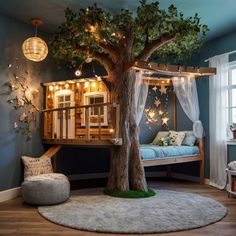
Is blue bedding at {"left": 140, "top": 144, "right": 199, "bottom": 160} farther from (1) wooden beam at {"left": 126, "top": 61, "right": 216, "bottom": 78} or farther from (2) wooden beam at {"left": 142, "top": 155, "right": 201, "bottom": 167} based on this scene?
(1) wooden beam at {"left": 126, "top": 61, "right": 216, "bottom": 78}

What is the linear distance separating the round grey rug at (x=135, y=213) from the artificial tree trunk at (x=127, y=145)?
1.36 ft

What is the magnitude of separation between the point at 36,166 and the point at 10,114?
39.2 inches

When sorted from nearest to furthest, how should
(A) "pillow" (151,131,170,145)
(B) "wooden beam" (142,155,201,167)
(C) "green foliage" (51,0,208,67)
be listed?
(C) "green foliage" (51,0,208,67), (B) "wooden beam" (142,155,201,167), (A) "pillow" (151,131,170,145)

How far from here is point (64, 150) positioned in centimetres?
629

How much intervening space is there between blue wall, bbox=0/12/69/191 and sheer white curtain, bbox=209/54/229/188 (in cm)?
353

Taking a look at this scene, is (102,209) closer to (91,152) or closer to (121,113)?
(121,113)

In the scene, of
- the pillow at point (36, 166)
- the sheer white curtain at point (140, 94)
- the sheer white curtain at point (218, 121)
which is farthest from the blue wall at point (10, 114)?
the sheer white curtain at point (218, 121)

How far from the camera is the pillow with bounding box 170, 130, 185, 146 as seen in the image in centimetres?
630

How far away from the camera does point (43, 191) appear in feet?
13.6

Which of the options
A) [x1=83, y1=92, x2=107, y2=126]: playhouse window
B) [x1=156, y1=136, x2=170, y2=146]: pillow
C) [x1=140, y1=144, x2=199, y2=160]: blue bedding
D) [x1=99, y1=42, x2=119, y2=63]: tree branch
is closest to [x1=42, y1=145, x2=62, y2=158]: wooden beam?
[x1=83, y1=92, x2=107, y2=126]: playhouse window

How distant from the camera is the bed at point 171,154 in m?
5.36

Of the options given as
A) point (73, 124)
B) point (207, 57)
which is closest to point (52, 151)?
point (73, 124)

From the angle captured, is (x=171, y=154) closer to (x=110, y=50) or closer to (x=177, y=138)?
(x=177, y=138)

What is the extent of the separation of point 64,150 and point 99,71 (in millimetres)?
2012
